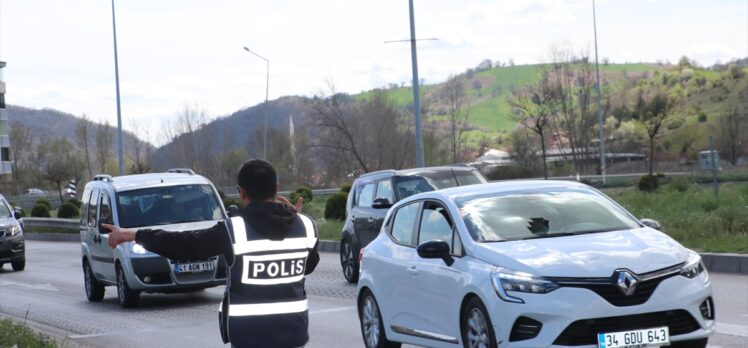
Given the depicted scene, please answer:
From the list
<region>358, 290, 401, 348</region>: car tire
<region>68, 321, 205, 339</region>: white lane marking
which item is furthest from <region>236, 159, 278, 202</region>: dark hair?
<region>68, 321, 205, 339</region>: white lane marking

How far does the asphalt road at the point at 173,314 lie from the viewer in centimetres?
1296

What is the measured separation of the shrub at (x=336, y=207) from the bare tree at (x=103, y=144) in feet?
270

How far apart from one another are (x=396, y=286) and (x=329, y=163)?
72.2 metres

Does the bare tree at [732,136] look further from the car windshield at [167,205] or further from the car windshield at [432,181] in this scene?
the car windshield at [167,205]

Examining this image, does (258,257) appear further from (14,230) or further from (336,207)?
(336,207)

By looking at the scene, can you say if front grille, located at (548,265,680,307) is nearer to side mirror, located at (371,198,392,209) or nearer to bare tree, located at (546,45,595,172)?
side mirror, located at (371,198,392,209)

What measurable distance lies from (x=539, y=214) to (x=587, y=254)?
3.73 ft

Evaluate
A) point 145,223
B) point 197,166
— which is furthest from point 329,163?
point 145,223

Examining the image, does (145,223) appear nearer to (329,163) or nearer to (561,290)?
(561,290)

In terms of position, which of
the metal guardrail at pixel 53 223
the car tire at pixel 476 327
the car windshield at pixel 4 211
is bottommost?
the metal guardrail at pixel 53 223

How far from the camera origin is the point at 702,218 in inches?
908

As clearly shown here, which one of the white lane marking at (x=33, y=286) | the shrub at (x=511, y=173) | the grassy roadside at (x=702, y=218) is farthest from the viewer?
the shrub at (x=511, y=173)

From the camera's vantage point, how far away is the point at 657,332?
27.4 feet

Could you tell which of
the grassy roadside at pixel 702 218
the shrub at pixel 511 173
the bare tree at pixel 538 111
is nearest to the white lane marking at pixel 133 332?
the grassy roadside at pixel 702 218
